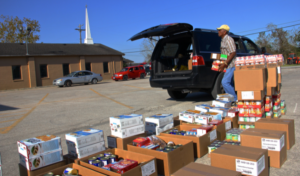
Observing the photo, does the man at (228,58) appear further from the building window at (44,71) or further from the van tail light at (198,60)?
the building window at (44,71)

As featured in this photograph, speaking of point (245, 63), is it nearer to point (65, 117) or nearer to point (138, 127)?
point (138, 127)

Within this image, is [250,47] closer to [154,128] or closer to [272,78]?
[272,78]

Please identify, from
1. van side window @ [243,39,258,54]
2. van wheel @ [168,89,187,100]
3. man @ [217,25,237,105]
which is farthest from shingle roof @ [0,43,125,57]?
man @ [217,25,237,105]

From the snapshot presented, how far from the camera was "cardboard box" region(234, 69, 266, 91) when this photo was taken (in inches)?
157

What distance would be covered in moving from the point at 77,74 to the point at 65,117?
17402 millimetres

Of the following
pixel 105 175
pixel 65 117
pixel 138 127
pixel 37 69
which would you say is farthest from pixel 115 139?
pixel 37 69

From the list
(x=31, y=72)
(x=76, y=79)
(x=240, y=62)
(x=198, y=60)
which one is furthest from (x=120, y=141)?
(x=31, y=72)

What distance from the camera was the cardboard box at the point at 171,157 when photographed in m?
2.70

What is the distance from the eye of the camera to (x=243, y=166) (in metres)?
2.34

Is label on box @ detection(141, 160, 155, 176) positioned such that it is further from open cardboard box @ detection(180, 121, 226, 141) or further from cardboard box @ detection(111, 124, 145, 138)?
open cardboard box @ detection(180, 121, 226, 141)

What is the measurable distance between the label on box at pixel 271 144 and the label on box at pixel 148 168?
1.41m

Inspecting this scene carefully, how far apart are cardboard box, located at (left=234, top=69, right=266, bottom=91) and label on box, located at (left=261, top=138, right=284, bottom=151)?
4.53 feet

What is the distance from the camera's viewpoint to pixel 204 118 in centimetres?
380

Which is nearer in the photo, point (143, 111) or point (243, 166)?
point (243, 166)
